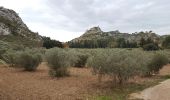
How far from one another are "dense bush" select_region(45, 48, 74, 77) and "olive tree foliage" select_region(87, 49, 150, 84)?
5735 mm

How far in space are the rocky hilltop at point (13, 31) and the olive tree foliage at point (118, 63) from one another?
54.0m

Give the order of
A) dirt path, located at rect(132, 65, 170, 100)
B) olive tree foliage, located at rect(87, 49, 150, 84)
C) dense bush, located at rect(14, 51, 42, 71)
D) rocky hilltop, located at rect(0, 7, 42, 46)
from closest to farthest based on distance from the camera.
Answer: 1. dirt path, located at rect(132, 65, 170, 100)
2. olive tree foliage, located at rect(87, 49, 150, 84)
3. dense bush, located at rect(14, 51, 42, 71)
4. rocky hilltop, located at rect(0, 7, 42, 46)

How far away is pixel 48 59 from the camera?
90.2ft

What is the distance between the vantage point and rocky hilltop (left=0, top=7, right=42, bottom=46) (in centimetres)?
7888

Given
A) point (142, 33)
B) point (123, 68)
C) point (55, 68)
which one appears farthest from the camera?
point (142, 33)

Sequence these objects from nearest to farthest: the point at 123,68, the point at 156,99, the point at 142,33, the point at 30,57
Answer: the point at 156,99, the point at 123,68, the point at 30,57, the point at 142,33

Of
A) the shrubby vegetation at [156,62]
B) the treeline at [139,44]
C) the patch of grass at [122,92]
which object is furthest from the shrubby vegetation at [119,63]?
the treeline at [139,44]

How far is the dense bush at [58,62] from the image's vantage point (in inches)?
1055

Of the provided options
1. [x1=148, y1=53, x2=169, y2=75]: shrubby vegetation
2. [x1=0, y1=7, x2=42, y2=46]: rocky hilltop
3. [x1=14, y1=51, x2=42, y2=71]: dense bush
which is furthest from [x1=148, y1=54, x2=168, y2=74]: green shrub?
[x1=0, y1=7, x2=42, y2=46]: rocky hilltop

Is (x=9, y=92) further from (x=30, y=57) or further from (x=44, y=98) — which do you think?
(x=30, y=57)

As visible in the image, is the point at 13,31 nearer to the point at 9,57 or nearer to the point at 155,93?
the point at 9,57

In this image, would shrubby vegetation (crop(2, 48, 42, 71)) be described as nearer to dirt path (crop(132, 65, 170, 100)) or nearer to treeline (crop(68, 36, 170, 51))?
dirt path (crop(132, 65, 170, 100))

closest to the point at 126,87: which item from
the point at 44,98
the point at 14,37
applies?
the point at 44,98

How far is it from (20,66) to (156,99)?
19944 mm
